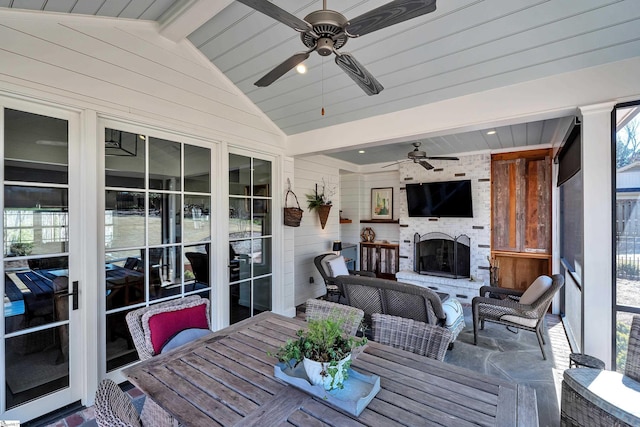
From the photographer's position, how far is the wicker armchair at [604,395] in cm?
158

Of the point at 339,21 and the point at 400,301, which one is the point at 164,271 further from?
the point at 339,21

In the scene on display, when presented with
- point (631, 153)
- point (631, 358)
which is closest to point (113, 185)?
point (631, 358)

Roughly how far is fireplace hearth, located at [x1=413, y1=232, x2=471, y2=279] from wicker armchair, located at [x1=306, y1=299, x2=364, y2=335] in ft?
13.4

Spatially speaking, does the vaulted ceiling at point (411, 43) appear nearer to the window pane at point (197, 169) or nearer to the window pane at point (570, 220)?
the window pane at point (197, 169)

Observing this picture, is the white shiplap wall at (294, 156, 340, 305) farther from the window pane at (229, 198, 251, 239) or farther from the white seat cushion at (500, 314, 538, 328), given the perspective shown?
the white seat cushion at (500, 314, 538, 328)

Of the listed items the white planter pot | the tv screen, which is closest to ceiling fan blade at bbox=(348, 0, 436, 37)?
the white planter pot

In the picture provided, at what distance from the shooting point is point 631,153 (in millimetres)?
2295

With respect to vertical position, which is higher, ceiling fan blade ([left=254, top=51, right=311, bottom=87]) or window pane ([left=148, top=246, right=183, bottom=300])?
ceiling fan blade ([left=254, top=51, right=311, bottom=87])

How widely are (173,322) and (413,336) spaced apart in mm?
1689

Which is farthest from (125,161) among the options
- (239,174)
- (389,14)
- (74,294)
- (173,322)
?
(389,14)

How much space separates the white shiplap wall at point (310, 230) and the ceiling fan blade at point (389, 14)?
140 inches

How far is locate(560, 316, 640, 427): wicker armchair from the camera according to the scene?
1.58m

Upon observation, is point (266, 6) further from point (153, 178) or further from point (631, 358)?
point (631, 358)

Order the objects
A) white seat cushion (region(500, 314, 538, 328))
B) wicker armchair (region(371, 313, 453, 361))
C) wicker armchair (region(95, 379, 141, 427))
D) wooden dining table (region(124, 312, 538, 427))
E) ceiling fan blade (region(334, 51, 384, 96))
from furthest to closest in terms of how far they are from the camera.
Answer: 1. white seat cushion (region(500, 314, 538, 328))
2. wicker armchair (region(371, 313, 453, 361))
3. ceiling fan blade (region(334, 51, 384, 96))
4. wooden dining table (region(124, 312, 538, 427))
5. wicker armchair (region(95, 379, 141, 427))
